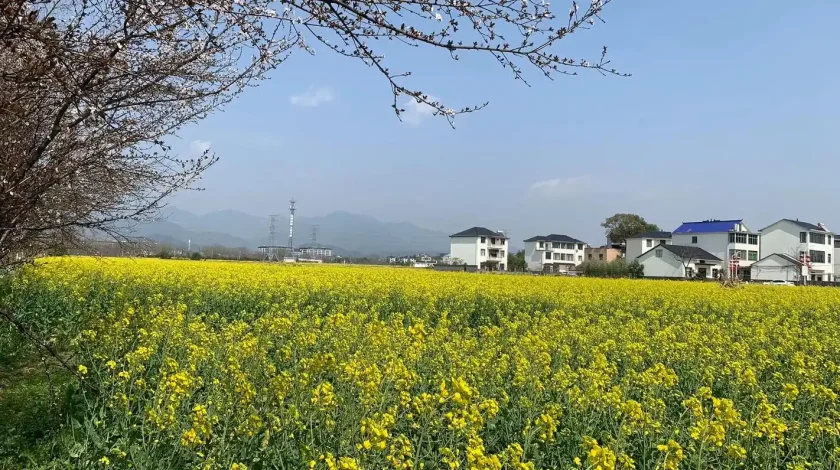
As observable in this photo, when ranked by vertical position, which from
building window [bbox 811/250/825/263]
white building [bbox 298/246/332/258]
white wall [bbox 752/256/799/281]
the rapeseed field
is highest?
white building [bbox 298/246/332/258]

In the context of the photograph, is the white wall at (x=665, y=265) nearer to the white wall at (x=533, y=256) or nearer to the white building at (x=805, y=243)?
the white building at (x=805, y=243)

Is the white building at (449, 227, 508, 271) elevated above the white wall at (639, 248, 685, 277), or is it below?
above

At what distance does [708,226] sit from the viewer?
6444 cm

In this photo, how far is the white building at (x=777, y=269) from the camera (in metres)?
52.3

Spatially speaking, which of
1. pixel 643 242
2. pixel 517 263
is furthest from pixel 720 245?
pixel 517 263

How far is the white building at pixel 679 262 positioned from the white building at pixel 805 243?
324 inches

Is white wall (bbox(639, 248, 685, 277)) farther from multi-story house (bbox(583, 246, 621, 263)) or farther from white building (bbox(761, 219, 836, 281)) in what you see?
multi-story house (bbox(583, 246, 621, 263))

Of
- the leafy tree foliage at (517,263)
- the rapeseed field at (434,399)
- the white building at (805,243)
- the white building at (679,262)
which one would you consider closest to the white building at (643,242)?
the white building at (679,262)

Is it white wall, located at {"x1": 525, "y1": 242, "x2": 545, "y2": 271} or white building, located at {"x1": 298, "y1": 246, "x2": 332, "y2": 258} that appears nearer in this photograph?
white wall, located at {"x1": 525, "y1": 242, "x2": 545, "y2": 271}

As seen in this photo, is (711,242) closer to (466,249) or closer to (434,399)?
(466,249)

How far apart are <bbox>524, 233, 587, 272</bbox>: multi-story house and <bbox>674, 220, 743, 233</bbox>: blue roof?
49.6ft

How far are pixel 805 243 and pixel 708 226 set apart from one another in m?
8.98

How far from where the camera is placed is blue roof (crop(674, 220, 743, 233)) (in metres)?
62.3

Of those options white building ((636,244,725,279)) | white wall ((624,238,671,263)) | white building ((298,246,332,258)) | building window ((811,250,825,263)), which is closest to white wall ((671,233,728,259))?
white wall ((624,238,671,263))
